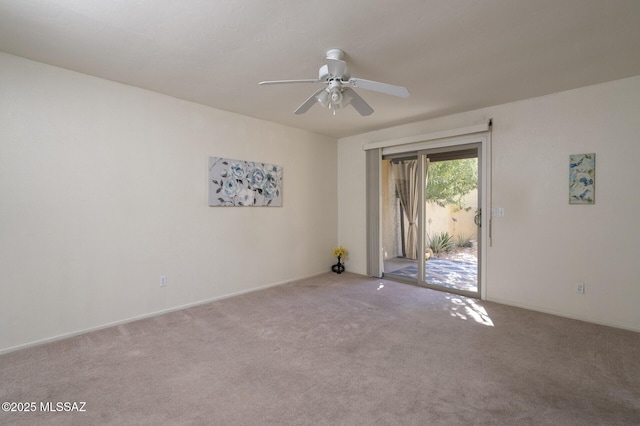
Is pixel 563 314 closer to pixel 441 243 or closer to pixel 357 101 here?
pixel 441 243

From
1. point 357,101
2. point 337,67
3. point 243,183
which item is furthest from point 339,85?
point 243,183

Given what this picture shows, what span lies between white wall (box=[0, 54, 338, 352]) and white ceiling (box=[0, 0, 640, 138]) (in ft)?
1.09

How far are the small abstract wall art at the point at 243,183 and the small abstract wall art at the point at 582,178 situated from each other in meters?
3.67

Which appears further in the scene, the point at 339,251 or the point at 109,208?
the point at 339,251

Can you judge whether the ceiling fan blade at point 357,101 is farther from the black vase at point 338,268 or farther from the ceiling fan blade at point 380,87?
the black vase at point 338,268

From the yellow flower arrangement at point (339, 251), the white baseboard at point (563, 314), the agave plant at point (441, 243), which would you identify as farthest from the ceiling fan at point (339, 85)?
the yellow flower arrangement at point (339, 251)

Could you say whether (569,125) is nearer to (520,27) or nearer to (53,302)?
(520,27)

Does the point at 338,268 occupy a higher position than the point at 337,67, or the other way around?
the point at 337,67

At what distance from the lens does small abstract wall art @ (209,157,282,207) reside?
384 cm

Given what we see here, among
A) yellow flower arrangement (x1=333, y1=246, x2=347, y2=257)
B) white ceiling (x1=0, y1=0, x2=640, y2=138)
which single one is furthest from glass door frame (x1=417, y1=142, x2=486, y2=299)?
yellow flower arrangement (x1=333, y1=246, x2=347, y2=257)

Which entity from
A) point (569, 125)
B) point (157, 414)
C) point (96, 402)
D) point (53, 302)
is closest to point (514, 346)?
point (569, 125)

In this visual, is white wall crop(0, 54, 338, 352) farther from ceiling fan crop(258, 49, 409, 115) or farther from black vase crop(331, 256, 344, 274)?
ceiling fan crop(258, 49, 409, 115)

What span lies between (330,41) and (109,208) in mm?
2694

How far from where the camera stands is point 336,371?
2252 mm
